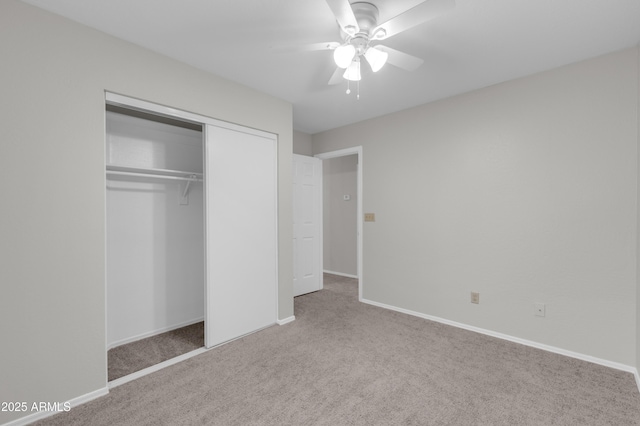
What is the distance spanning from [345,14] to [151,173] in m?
2.45

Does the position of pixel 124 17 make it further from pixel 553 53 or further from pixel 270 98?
pixel 553 53

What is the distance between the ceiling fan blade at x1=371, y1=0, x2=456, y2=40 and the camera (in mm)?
1372

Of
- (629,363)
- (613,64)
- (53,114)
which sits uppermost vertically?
(613,64)

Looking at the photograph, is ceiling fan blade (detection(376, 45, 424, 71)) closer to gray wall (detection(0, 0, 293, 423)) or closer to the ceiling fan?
the ceiling fan

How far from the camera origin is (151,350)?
271 centimetres

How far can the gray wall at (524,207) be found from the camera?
2.38m

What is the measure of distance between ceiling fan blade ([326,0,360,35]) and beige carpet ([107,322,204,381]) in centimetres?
287

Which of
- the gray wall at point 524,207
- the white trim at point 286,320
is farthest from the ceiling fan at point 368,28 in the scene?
the white trim at point 286,320

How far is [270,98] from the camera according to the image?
321 centimetres

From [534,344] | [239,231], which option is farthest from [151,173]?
[534,344]

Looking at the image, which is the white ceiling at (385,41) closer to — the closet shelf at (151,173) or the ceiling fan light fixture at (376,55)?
the ceiling fan light fixture at (376,55)

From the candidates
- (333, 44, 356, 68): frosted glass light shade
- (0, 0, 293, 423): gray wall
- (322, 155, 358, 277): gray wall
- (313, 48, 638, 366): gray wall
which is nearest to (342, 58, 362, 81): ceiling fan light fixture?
(333, 44, 356, 68): frosted glass light shade

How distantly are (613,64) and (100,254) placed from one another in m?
4.18

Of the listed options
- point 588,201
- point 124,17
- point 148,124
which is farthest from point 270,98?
point 588,201
